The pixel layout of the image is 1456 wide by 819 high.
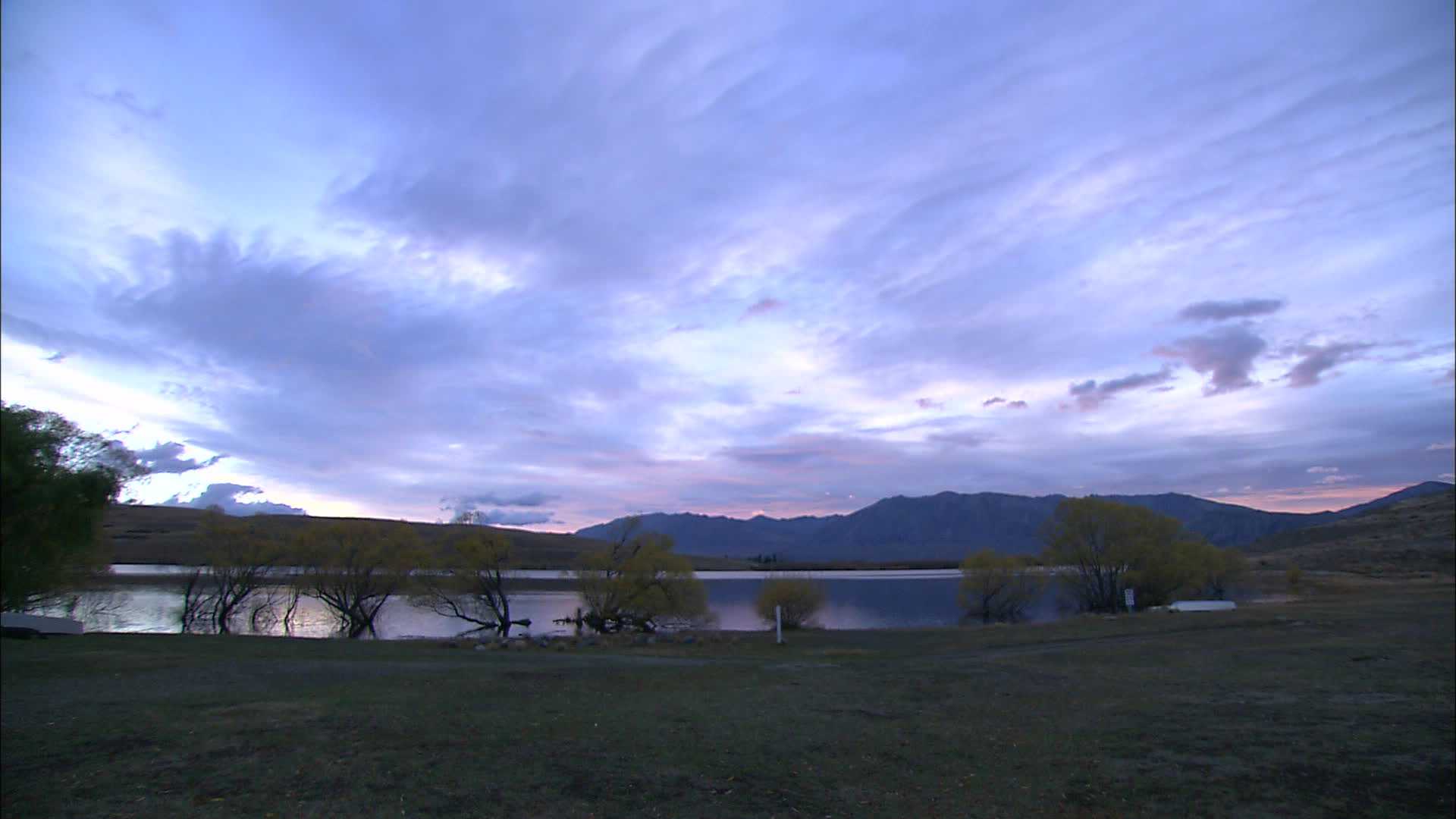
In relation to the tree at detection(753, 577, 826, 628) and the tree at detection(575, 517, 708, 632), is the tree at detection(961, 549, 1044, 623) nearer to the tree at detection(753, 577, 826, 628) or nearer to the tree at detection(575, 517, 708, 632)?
the tree at detection(753, 577, 826, 628)

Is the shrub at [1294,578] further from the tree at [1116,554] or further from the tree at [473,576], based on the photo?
the tree at [473,576]

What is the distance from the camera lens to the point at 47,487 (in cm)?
1742

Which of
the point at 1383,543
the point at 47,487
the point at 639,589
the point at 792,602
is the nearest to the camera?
the point at 47,487

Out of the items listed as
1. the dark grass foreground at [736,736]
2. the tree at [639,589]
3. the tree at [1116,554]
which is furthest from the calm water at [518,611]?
the dark grass foreground at [736,736]

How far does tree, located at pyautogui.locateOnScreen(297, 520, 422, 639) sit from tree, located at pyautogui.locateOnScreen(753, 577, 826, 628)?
21.6m

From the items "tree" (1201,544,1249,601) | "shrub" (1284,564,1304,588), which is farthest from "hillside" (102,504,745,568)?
"shrub" (1284,564,1304,588)

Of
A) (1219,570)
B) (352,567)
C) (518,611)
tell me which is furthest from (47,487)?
(1219,570)

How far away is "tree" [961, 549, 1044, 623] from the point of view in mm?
55062

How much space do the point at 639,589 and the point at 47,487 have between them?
32516mm

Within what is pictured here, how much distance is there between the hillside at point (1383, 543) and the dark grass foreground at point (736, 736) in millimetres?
79070

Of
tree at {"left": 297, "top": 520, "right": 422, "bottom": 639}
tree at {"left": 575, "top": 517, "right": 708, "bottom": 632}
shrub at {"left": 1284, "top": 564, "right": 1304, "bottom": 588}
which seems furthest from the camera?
shrub at {"left": 1284, "top": 564, "right": 1304, "bottom": 588}

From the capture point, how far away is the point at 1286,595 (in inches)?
2239

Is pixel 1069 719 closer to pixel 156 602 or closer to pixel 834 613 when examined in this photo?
pixel 834 613

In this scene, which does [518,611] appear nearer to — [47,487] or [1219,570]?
[47,487]
